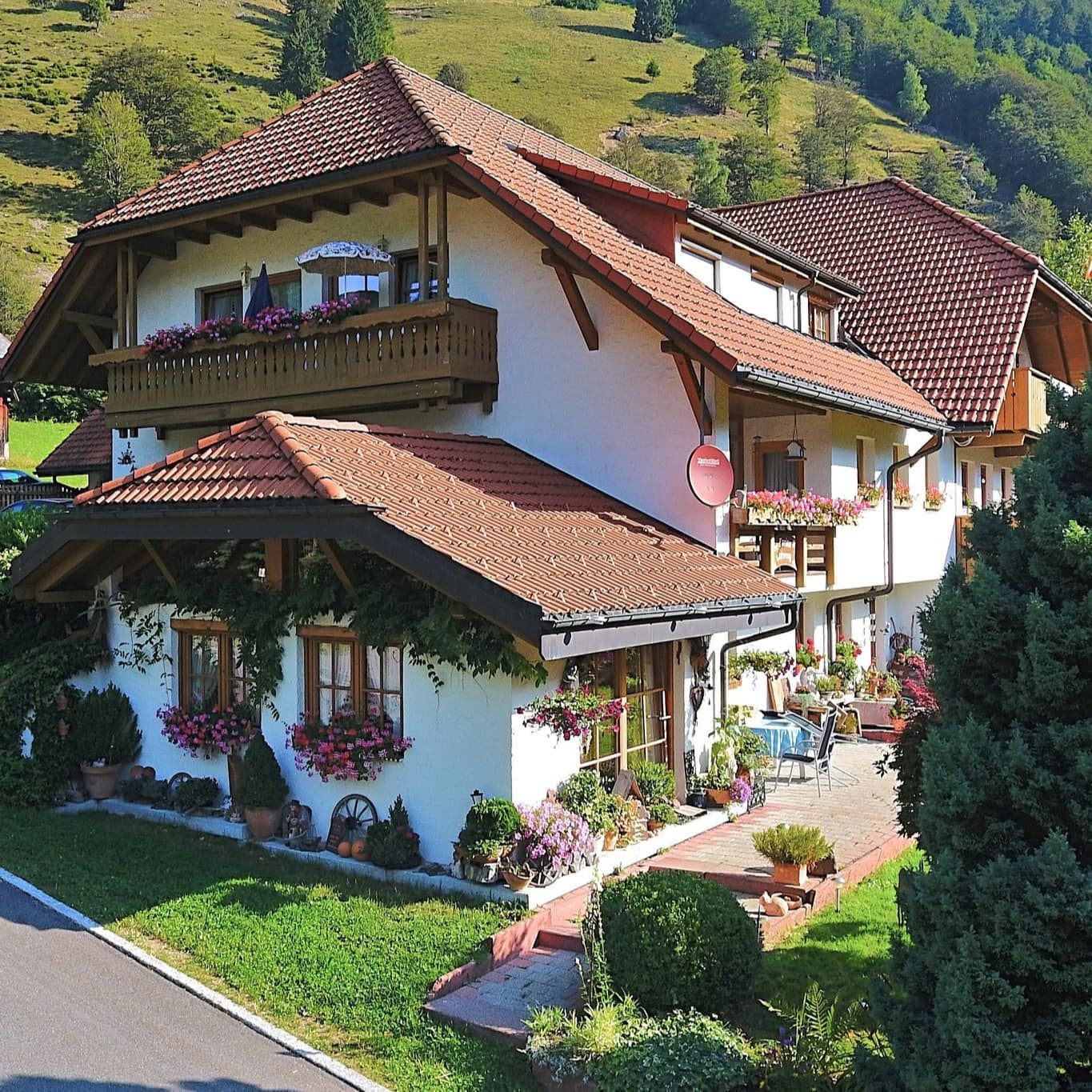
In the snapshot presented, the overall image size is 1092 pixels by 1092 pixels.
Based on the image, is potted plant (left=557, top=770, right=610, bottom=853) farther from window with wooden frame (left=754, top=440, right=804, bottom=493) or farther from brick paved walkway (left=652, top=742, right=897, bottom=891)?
window with wooden frame (left=754, top=440, right=804, bottom=493)

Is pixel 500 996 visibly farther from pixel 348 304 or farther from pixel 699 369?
pixel 348 304

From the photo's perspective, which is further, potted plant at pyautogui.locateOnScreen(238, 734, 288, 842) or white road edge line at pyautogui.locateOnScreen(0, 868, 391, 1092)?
potted plant at pyautogui.locateOnScreen(238, 734, 288, 842)

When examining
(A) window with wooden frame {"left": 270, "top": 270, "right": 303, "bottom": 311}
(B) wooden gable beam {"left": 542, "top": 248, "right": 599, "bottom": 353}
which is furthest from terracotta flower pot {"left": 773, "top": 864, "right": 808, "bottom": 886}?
(A) window with wooden frame {"left": 270, "top": 270, "right": 303, "bottom": 311}

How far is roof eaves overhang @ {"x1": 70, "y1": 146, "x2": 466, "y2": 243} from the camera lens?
13219 millimetres

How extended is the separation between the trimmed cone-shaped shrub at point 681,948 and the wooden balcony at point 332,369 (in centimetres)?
788

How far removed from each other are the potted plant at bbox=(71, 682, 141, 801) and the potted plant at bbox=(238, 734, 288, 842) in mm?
2279

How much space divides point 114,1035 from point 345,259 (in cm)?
986

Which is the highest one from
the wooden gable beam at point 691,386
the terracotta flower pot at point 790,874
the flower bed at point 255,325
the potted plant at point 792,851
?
the flower bed at point 255,325

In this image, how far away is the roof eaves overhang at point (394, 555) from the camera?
8.98 meters

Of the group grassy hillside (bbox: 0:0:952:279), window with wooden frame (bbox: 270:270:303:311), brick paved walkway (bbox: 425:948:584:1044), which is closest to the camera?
brick paved walkway (bbox: 425:948:584:1044)

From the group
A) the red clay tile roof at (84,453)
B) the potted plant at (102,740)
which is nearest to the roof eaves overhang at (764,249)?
the potted plant at (102,740)

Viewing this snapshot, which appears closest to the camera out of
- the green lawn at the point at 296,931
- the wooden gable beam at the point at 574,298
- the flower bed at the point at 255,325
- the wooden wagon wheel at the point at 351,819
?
the green lawn at the point at 296,931

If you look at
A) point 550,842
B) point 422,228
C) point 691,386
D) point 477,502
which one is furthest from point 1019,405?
point 550,842

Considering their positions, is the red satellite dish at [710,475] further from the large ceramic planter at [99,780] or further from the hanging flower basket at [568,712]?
the large ceramic planter at [99,780]
